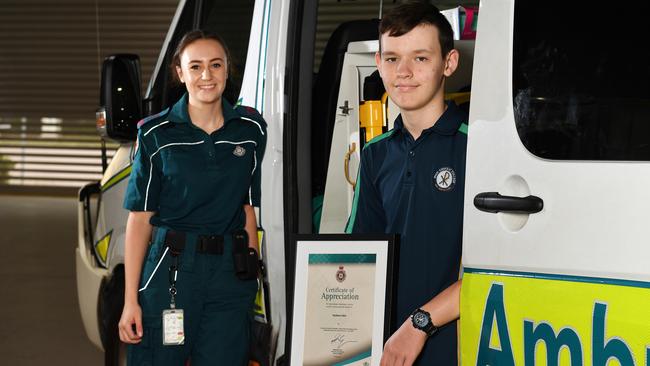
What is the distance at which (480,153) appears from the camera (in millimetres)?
2145

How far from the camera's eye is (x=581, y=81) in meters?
1.98

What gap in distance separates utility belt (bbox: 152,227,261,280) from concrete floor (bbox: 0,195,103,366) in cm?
259

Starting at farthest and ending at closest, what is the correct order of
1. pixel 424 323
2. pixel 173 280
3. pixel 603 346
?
pixel 173 280 < pixel 424 323 < pixel 603 346

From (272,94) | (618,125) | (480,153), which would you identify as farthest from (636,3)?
(272,94)

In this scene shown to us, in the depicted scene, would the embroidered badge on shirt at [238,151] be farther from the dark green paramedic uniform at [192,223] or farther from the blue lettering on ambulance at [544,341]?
the blue lettering on ambulance at [544,341]

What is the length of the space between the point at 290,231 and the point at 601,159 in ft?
3.84

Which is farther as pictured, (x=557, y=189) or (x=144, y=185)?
(x=144, y=185)

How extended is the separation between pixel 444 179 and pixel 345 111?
1.13 m

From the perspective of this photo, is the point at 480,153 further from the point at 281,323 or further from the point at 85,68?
the point at 85,68

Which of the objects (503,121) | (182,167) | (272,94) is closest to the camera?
(503,121)

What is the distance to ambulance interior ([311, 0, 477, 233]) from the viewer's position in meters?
3.20

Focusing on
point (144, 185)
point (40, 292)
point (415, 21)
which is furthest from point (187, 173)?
point (40, 292)

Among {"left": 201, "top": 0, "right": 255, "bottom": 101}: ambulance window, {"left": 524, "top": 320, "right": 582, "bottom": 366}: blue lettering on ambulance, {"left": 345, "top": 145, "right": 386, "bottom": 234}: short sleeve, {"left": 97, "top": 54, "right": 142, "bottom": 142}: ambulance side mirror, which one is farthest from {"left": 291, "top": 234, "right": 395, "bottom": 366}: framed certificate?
{"left": 97, "top": 54, "right": 142, "bottom": 142}: ambulance side mirror

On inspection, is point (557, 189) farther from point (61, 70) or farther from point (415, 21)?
point (61, 70)
